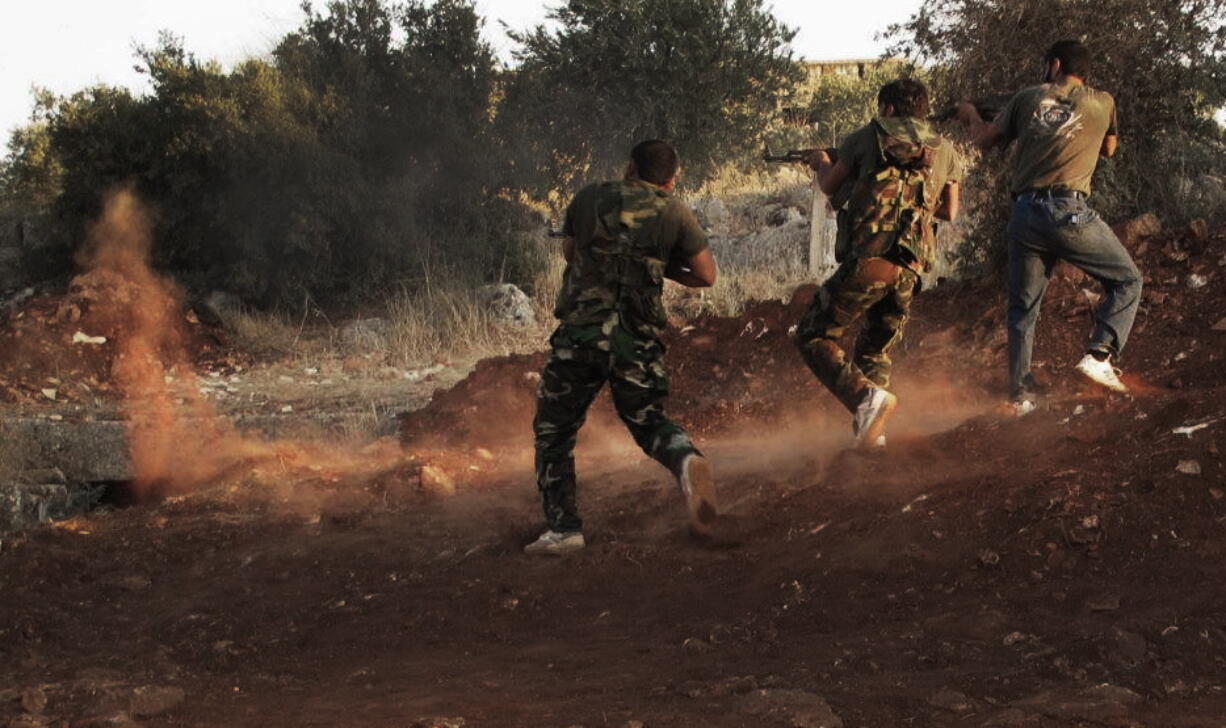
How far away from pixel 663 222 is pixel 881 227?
1.19m

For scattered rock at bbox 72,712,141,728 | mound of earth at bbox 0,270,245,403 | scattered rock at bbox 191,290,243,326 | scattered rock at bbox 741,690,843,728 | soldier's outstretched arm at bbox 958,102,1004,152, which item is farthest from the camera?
scattered rock at bbox 191,290,243,326

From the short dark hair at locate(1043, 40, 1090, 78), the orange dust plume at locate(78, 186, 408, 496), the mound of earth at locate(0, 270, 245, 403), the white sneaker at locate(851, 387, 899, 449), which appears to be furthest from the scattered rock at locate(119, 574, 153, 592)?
the mound of earth at locate(0, 270, 245, 403)

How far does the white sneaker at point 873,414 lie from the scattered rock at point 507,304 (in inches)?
310

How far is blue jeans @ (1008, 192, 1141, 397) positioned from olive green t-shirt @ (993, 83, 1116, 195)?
101mm

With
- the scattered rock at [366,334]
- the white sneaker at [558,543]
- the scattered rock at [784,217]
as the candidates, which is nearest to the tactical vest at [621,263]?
the white sneaker at [558,543]

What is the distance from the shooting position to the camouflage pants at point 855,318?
6066 millimetres

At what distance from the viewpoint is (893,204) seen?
6.00m

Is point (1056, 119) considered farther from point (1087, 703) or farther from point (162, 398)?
point (162, 398)

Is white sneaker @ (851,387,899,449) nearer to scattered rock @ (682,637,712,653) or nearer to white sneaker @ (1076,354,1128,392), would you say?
white sneaker @ (1076,354,1128,392)

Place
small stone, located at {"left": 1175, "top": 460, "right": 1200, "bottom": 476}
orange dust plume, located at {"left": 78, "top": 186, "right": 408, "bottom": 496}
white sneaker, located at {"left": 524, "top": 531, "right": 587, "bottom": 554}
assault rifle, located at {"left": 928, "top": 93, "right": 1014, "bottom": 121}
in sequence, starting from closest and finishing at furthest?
small stone, located at {"left": 1175, "top": 460, "right": 1200, "bottom": 476}
white sneaker, located at {"left": 524, "top": 531, "right": 587, "bottom": 554}
assault rifle, located at {"left": 928, "top": 93, "right": 1014, "bottom": 121}
orange dust plume, located at {"left": 78, "top": 186, "right": 408, "bottom": 496}

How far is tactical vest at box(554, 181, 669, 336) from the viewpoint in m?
5.41

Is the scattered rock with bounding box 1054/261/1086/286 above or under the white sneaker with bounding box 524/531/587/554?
above

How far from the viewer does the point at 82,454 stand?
10.4 meters

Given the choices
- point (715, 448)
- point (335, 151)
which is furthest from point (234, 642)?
point (335, 151)
